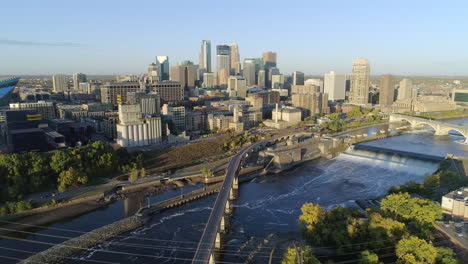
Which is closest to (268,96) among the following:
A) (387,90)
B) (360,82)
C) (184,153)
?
(360,82)

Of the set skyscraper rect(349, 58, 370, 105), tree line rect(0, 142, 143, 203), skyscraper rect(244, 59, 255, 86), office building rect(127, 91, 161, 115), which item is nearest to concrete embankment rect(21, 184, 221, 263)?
tree line rect(0, 142, 143, 203)

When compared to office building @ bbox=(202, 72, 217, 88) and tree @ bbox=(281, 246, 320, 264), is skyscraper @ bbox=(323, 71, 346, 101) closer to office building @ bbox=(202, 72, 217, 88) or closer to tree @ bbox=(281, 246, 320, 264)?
office building @ bbox=(202, 72, 217, 88)

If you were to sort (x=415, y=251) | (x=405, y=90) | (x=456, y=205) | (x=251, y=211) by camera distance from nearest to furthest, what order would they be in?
(x=415, y=251) < (x=456, y=205) < (x=251, y=211) < (x=405, y=90)

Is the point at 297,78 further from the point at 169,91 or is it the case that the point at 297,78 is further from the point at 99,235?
the point at 99,235

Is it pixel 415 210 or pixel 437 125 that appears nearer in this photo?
pixel 415 210

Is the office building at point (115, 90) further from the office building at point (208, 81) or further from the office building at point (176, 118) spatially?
the office building at point (208, 81)

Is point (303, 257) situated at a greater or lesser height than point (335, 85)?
lesser

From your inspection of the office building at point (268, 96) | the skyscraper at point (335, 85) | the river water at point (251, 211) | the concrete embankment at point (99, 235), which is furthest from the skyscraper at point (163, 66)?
the concrete embankment at point (99, 235)
